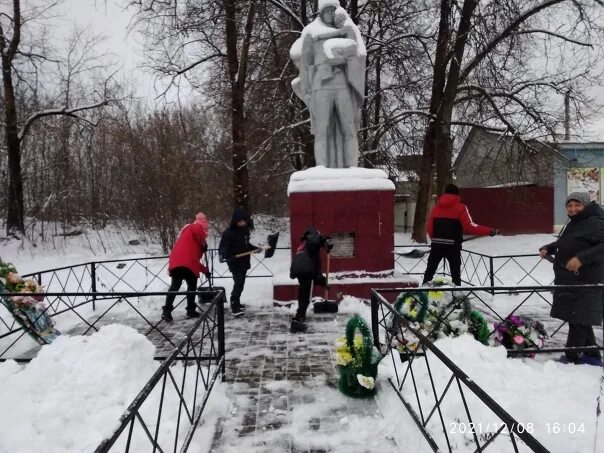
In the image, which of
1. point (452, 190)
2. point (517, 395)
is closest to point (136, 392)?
point (517, 395)

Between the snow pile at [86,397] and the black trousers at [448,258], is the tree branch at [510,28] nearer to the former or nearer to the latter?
the black trousers at [448,258]

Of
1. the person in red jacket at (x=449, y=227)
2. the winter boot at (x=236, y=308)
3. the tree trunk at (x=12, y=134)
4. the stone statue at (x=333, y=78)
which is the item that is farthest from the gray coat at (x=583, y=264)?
the tree trunk at (x=12, y=134)

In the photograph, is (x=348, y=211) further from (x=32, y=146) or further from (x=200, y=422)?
(x=32, y=146)

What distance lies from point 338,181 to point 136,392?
4.58 metres

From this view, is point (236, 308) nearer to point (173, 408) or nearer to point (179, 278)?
point (179, 278)

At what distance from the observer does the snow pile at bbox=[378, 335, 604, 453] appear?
2818 millimetres

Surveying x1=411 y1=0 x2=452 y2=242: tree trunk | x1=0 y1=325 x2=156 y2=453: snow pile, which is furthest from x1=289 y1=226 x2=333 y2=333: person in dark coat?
x1=411 y1=0 x2=452 y2=242: tree trunk

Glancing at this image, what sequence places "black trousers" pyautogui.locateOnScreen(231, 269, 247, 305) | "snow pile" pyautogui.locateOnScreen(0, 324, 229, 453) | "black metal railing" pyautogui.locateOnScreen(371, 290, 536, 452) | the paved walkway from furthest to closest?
"black trousers" pyautogui.locateOnScreen(231, 269, 247, 305) < the paved walkway < "snow pile" pyautogui.locateOnScreen(0, 324, 229, 453) < "black metal railing" pyautogui.locateOnScreen(371, 290, 536, 452)

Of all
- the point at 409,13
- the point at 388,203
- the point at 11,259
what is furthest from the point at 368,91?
the point at 11,259

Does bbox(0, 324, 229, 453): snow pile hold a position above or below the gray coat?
below

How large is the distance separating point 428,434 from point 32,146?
59.8ft

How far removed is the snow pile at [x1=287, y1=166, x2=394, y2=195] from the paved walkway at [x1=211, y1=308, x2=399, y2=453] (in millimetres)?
2381

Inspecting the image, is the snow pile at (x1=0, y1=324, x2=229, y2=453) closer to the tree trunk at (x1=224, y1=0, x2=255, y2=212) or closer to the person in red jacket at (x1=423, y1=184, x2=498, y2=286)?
the person in red jacket at (x1=423, y1=184, x2=498, y2=286)
